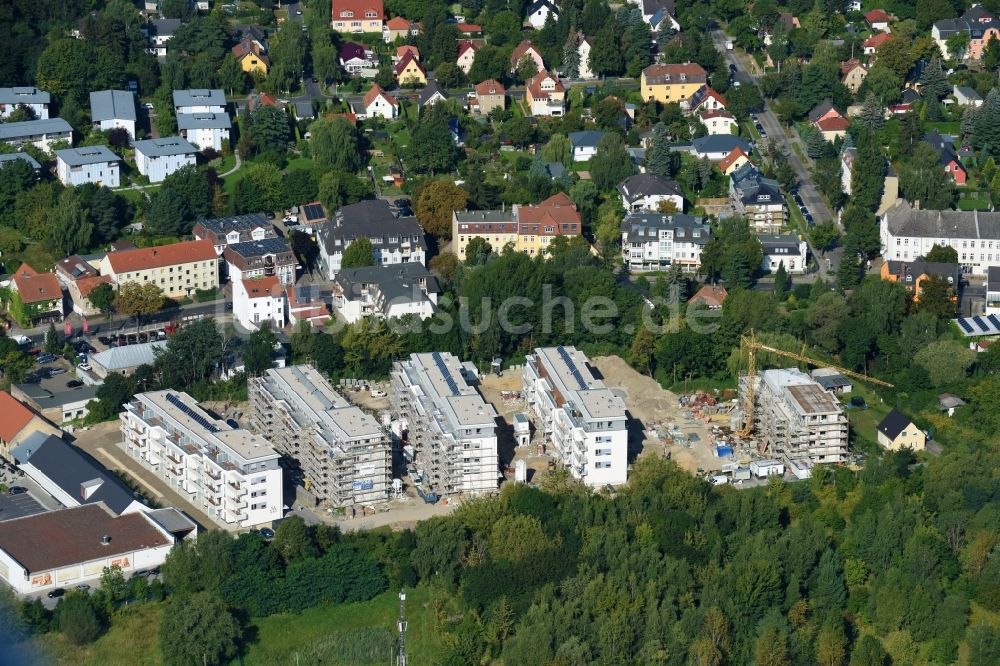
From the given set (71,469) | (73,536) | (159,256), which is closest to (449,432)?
(71,469)

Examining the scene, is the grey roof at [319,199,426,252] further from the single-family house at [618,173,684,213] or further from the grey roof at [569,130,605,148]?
the grey roof at [569,130,605,148]

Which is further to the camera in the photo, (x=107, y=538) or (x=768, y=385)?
(x=768, y=385)

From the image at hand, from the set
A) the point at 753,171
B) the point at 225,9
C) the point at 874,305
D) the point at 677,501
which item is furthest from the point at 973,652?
the point at 225,9

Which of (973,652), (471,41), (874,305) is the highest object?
(471,41)

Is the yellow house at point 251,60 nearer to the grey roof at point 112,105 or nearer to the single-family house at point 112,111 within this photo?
the grey roof at point 112,105

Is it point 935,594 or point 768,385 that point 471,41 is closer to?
point 768,385

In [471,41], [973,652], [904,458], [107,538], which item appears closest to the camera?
[973,652]

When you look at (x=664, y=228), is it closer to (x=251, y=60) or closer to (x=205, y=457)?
(x=205, y=457)

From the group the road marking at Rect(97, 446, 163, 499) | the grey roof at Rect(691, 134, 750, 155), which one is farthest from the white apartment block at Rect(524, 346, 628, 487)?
the grey roof at Rect(691, 134, 750, 155)
